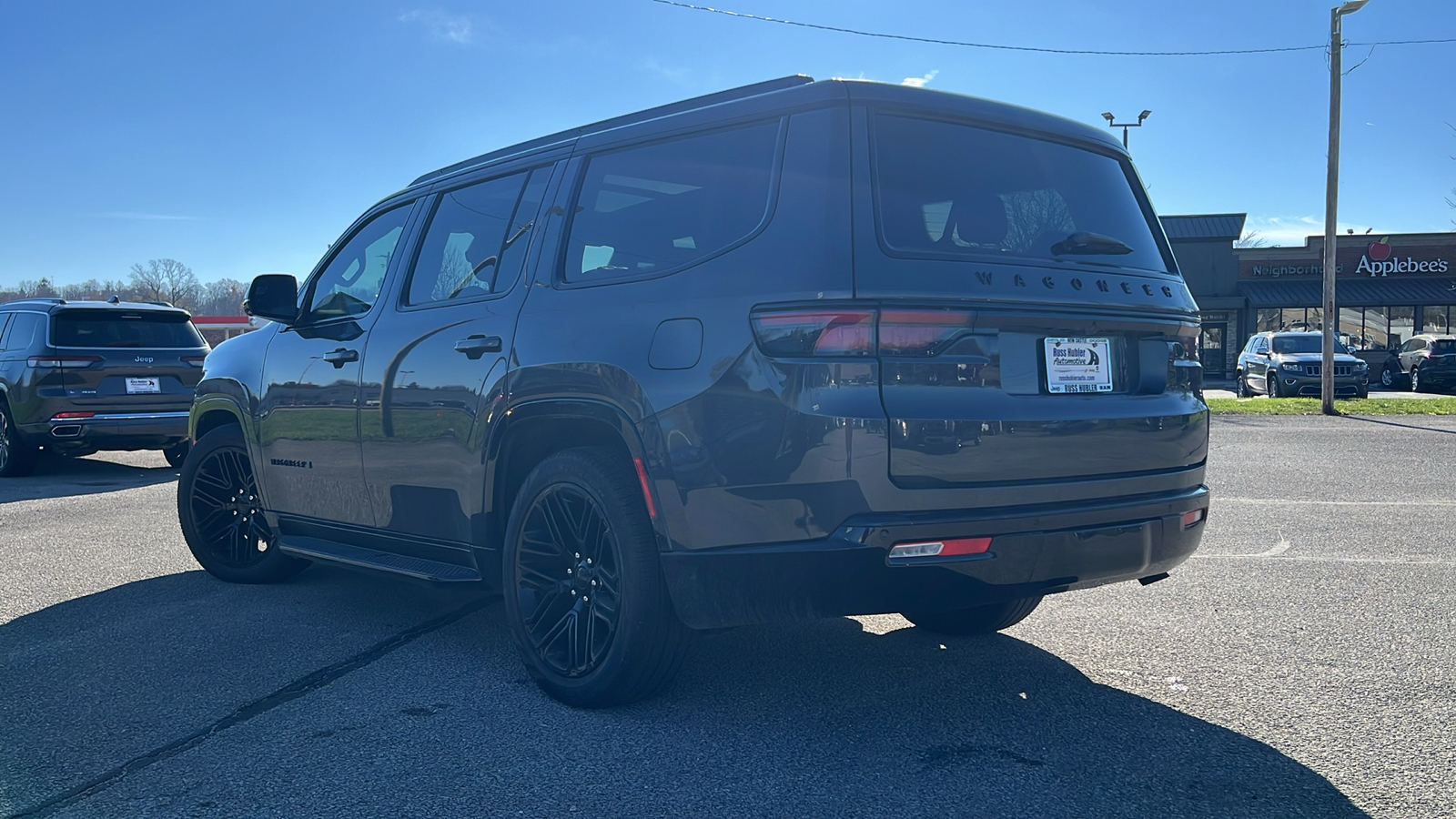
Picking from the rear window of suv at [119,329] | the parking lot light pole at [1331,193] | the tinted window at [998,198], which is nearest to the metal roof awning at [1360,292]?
the parking lot light pole at [1331,193]

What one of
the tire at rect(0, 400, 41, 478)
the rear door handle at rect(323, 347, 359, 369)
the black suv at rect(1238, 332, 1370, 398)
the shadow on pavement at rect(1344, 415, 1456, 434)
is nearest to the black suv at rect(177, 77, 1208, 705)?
the rear door handle at rect(323, 347, 359, 369)

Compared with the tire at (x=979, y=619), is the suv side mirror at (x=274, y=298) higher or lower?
higher

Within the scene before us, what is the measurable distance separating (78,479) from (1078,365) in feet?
36.7

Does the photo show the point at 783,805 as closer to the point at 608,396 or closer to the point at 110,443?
the point at 608,396

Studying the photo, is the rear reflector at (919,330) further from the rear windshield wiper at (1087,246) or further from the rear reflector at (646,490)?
the rear reflector at (646,490)

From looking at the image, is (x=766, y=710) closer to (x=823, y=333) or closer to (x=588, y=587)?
(x=588, y=587)

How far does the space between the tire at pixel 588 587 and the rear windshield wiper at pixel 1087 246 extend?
151 centimetres

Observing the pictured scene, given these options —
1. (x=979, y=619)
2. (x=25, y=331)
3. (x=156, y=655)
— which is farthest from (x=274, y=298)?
(x=25, y=331)

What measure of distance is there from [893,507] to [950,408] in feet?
1.05

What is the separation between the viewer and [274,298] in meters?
5.37

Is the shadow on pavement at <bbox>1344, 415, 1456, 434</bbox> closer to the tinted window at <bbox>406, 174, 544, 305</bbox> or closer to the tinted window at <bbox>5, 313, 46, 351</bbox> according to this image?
the tinted window at <bbox>406, 174, 544, 305</bbox>

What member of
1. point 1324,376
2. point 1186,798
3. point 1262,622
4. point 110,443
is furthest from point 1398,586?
point 1324,376

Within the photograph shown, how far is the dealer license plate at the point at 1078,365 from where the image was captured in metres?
3.38

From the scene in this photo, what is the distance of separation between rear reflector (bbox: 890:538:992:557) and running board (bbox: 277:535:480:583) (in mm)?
1791
